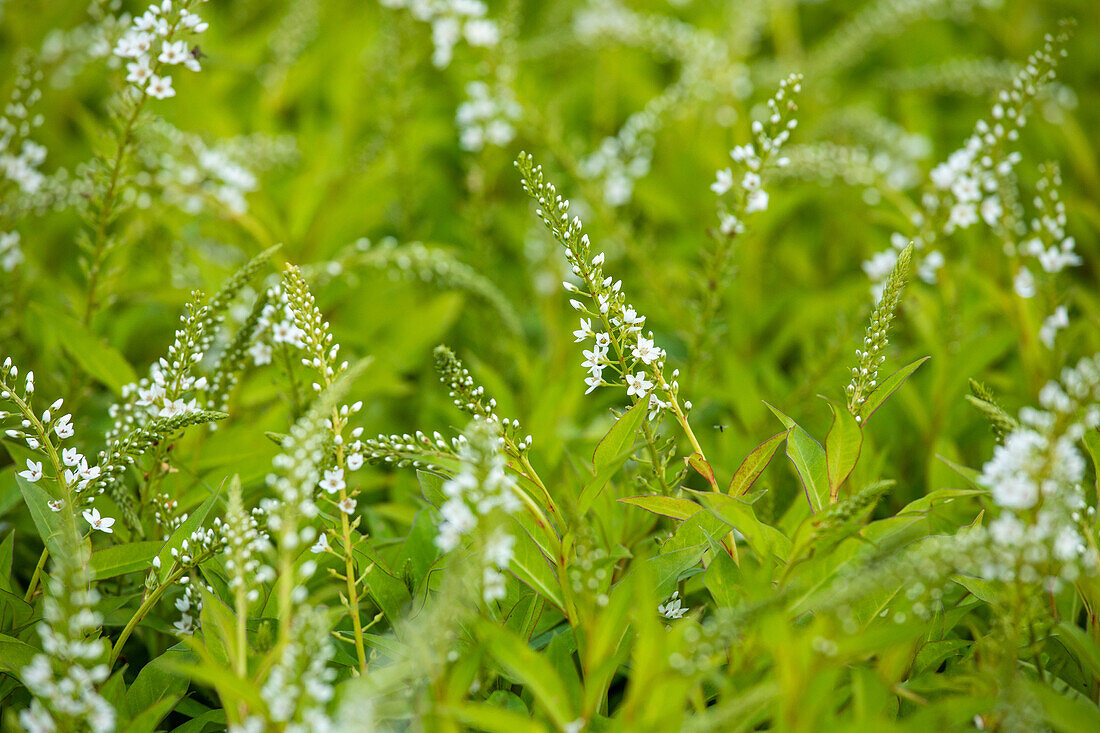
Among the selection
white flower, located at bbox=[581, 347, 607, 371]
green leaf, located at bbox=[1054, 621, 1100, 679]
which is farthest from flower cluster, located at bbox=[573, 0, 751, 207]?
green leaf, located at bbox=[1054, 621, 1100, 679]

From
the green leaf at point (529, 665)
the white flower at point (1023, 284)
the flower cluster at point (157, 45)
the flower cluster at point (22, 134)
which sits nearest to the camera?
the green leaf at point (529, 665)

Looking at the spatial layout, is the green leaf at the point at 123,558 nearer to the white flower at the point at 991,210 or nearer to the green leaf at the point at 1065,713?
the green leaf at the point at 1065,713

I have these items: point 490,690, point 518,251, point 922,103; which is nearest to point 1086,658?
point 490,690

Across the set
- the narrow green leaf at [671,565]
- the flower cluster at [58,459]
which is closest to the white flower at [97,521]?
the flower cluster at [58,459]

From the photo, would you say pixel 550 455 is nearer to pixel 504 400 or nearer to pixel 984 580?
pixel 504 400

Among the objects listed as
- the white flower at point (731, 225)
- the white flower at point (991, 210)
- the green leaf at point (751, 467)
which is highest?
the white flower at point (731, 225)
